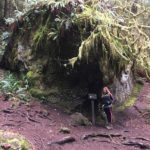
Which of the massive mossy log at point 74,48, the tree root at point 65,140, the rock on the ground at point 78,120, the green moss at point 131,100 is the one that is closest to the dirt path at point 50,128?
the tree root at point 65,140

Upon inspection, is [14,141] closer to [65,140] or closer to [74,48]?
[65,140]

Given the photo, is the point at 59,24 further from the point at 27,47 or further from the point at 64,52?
the point at 27,47

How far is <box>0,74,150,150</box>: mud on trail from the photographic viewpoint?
16.1 feet

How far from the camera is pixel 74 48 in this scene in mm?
7676

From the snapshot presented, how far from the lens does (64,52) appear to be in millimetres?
7832

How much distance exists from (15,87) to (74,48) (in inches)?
127

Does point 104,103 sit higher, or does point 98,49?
point 98,49

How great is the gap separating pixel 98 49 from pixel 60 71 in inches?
82.9

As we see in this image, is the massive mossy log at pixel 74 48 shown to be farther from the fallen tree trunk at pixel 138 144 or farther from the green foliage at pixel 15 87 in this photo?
the fallen tree trunk at pixel 138 144

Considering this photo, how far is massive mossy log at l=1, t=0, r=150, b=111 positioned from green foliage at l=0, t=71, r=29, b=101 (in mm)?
387

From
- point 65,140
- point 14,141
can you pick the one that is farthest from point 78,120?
point 14,141

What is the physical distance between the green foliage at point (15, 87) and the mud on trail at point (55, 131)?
441 millimetres

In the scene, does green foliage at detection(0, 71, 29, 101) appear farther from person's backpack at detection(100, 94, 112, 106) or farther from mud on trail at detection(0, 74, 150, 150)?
person's backpack at detection(100, 94, 112, 106)

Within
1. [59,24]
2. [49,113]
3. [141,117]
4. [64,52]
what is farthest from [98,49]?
[141,117]
